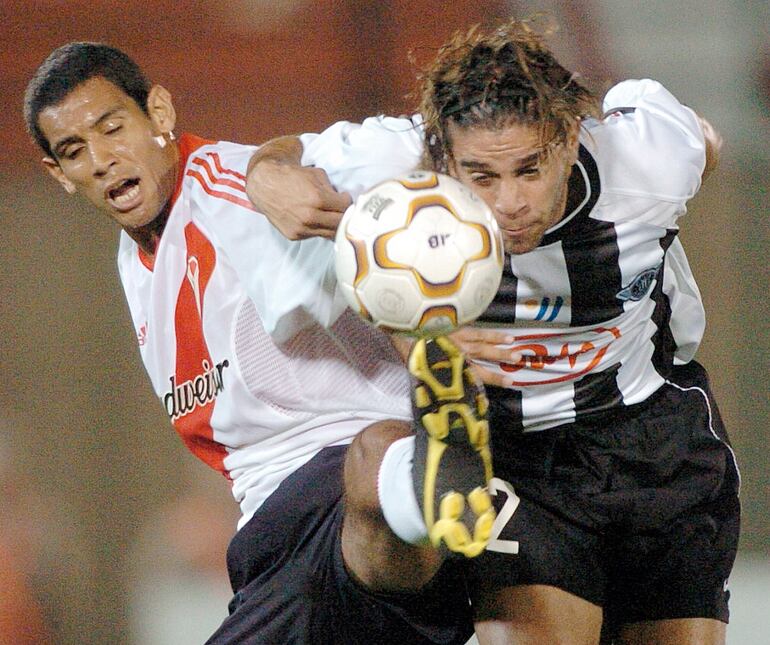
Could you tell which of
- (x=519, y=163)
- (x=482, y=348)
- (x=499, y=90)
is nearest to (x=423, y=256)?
(x=482, y=348)

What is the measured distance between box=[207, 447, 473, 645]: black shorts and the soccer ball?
49cm

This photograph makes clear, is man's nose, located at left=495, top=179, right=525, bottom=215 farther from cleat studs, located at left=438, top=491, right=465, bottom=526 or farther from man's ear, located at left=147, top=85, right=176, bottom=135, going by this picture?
man's ear, located at left=147, top=85, right=176, bottom=135

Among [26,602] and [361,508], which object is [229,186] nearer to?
[361,508]

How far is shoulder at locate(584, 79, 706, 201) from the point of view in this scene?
1.98m

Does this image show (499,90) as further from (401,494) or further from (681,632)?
(681,632)

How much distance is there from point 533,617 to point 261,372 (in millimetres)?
609

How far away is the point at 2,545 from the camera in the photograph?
3561mm

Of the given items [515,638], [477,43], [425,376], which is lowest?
[515,638]

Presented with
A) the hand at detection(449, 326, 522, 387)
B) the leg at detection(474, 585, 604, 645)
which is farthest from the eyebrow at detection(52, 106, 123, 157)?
the leg at detection(474, 585, 604, 645)

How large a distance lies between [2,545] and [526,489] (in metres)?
2.02

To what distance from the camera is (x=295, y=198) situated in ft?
5.97

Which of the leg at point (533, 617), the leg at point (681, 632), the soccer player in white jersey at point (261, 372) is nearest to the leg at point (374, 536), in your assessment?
the soccer player in white jersey at point (261, 372)

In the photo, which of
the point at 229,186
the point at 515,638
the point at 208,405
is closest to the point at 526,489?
the point at 515,638

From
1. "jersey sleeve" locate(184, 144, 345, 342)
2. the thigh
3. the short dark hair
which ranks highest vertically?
the short dark hair
